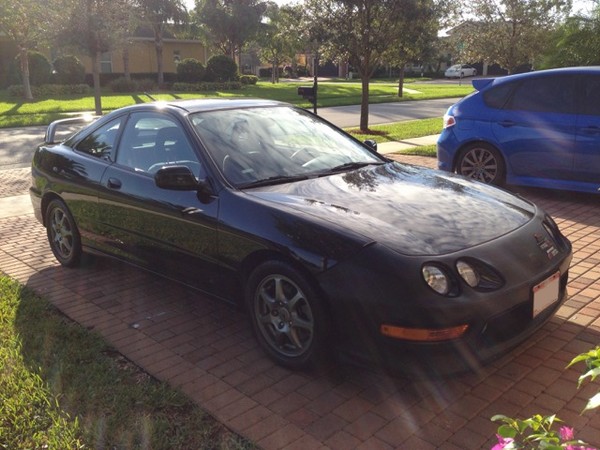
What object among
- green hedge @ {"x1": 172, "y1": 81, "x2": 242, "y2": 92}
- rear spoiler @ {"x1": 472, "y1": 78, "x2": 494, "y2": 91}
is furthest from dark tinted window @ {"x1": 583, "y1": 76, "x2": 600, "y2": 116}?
green hedge @ {"x1": 172, "y1": 81, "x2": 242, "y2": 92}

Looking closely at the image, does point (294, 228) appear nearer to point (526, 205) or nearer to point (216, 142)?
point (216, 142)

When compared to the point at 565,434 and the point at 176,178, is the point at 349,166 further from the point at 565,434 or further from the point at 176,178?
the point at 565,434

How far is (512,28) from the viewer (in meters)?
18.8

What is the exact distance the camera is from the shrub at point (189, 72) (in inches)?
1475

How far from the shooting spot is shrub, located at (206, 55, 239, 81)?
1480 inches

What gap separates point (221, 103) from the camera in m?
4.46

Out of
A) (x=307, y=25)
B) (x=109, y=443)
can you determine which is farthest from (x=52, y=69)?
(x=109, y=443)

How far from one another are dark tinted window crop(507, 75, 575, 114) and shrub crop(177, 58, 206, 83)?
108ft

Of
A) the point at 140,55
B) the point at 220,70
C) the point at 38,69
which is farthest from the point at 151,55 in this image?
the point at 38,69

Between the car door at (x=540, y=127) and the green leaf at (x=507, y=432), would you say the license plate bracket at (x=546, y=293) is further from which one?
the car door at (x=540, y=127)

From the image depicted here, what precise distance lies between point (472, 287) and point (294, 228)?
99cm

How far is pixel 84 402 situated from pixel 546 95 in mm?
6205

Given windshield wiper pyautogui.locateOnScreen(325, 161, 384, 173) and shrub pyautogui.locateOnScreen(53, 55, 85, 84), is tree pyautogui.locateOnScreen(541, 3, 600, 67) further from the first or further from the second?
shrub pyautogui.locateOnScreen(53, 55, 85, 84)

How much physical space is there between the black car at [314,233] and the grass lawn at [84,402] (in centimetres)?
67
